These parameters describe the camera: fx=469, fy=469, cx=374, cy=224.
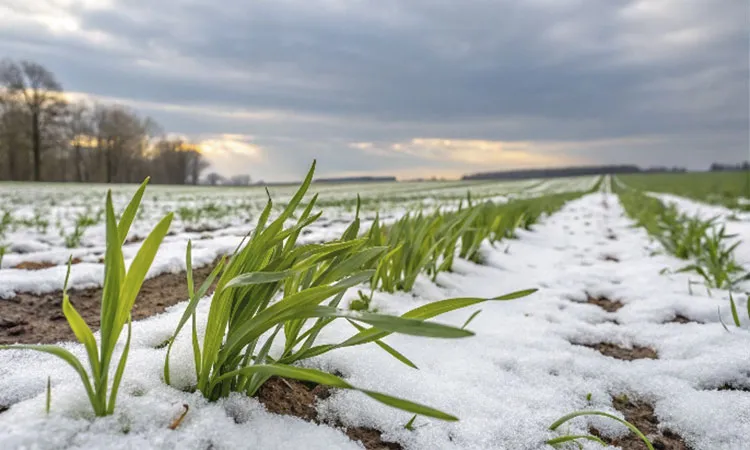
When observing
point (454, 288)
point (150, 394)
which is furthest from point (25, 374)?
point (454, 288)

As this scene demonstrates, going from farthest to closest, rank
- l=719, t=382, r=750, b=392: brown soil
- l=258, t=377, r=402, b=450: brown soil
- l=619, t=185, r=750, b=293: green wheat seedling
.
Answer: l=619, t=185, r=750, b=293: green wheat seedling
l=719, t=382, r=750, b=392: brown soil
l=258, t=377, r=402, b=450: brown soil

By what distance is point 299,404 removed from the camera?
1176 mm

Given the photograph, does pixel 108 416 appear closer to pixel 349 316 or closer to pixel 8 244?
pixel 349 316

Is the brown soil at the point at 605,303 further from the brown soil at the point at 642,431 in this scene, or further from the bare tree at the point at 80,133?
the bare tree at the point at 80,133

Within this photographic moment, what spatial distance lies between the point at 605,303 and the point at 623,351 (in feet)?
2.63

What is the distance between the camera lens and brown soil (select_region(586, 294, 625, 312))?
8.32 feet

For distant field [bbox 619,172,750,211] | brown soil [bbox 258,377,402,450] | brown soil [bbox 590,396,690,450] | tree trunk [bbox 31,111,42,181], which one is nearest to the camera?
brown soil [bbox 258,377,402,450]

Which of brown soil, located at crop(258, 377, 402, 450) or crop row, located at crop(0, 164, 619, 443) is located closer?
crop row, located at crop(0, 164, 619, 443)

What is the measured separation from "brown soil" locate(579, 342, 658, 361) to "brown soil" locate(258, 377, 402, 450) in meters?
1.15

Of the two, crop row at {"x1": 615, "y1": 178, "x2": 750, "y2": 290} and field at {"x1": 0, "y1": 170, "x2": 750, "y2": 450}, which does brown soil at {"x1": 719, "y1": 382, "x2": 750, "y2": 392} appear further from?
crop row at {"x1": 615, "y1": 178, "x2": 750, "y2": 290}

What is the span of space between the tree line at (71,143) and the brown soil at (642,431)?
37763mm

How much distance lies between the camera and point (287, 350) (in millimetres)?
1195

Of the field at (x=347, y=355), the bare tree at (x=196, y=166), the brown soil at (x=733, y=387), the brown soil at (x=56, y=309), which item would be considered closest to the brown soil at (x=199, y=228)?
the field at (x=347, y=355)

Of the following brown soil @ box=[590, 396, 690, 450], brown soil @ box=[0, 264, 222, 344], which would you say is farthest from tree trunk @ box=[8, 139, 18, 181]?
brown soil @ box=[590, 396, 690, 450]
